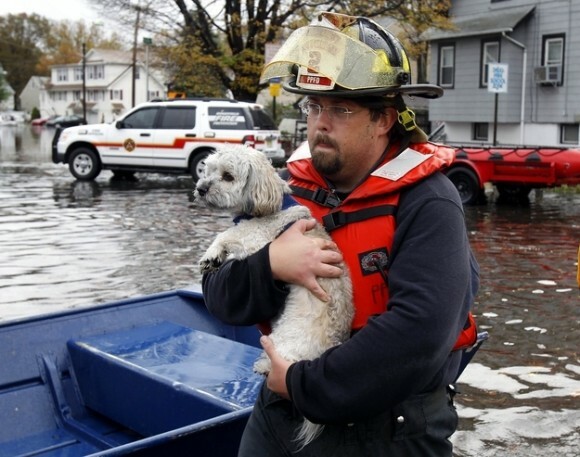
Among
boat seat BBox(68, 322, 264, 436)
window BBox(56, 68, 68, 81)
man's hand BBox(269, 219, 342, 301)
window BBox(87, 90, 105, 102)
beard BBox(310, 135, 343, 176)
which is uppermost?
window BBox(56, 68, 68, 81)

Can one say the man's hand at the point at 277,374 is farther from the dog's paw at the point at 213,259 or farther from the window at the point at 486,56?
the window at the point at 486,56

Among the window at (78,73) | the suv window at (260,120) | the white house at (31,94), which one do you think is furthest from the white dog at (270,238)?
the white house at (31,94)

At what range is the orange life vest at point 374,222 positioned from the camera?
210cm

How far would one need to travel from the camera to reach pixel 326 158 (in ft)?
7.29

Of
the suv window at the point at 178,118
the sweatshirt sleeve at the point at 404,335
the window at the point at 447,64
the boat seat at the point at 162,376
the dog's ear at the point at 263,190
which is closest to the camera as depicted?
the sweatshirt sleeve at the point at 404,335

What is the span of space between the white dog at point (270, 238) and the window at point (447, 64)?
1316 inches

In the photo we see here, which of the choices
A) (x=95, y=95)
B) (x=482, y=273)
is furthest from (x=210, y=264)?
(x=95, y=95)

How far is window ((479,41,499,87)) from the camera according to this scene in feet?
107

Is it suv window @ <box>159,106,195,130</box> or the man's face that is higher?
suv window @ <box>159,106,195,130</box>

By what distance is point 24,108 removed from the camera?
13788 cm

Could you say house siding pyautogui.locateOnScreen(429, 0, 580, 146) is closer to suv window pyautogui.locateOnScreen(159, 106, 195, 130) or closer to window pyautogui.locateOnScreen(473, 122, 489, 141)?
window pyautogui.locateOnScreen(473, 122, 489, 141)

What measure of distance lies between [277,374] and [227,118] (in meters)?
19.1

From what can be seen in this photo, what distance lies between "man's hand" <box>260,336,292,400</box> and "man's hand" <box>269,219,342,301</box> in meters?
0.19

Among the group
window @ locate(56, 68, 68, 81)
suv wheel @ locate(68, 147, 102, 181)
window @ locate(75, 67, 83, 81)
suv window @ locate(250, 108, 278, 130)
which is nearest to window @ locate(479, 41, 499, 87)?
suv window @ locate(250, 108, 278, 130)
